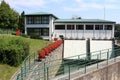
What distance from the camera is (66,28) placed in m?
51.8

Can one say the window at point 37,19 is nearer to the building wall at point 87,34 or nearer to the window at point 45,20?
the window at point 45,20

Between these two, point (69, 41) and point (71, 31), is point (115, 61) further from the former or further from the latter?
point (71, 31)

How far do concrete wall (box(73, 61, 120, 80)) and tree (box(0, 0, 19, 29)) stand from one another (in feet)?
132

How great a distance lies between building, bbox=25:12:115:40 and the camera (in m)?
50.6

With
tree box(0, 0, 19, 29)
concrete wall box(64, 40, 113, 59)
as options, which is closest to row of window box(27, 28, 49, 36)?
concrete wall box(64, 40, 113, 59)

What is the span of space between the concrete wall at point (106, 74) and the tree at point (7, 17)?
40.4m

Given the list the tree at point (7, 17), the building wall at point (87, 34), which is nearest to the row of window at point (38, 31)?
the building wall at point (87, 34)

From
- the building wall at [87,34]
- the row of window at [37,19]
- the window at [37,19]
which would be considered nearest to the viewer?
the building wall at [87,34]

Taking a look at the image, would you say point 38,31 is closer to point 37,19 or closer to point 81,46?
point 37,19

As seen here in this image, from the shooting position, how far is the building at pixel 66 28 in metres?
50.6

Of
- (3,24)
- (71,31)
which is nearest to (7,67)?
(71,31)

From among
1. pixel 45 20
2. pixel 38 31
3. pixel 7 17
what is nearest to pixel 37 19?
pixel 45 20

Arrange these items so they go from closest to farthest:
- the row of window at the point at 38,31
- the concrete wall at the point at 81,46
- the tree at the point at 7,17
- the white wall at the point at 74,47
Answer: the white wall at the point at 74,47 < the concrete wall at the point at 81,46 < the row of window at the point at 38,31 < the tree at the point at 7,17

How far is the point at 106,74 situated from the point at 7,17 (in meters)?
42.6
